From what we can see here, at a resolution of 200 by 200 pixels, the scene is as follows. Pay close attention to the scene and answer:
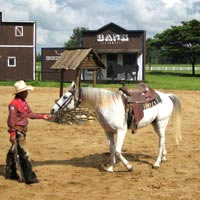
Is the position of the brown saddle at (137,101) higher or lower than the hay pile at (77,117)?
higher

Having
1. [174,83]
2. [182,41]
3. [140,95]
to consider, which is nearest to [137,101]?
[140,95]

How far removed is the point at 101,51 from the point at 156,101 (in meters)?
26.9

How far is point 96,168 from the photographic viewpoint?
8305mm

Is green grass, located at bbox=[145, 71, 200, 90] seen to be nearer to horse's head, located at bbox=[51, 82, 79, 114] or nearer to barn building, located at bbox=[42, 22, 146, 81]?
barn building, located at bbox=[42, 22, 146, 81]

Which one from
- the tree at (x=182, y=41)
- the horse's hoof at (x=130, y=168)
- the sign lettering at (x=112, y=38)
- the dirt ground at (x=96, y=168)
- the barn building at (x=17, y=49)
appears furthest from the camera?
the tree at (x=182, y=41)

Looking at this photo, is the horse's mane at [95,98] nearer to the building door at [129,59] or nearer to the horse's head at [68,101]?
the horse's head at [68,101]

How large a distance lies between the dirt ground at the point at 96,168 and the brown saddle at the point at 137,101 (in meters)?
→ 1.03

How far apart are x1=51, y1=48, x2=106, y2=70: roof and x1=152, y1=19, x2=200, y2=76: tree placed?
3510cm

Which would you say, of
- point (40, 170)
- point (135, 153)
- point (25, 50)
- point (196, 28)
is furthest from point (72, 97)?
point (196, 28)

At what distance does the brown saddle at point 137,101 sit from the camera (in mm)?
7941

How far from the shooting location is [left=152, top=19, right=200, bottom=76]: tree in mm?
48809

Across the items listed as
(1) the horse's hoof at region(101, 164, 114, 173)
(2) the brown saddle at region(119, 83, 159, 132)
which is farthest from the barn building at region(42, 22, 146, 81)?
(1) the horse's hoof at region(101, 164, 114, 173)

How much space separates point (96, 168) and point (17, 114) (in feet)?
6.80

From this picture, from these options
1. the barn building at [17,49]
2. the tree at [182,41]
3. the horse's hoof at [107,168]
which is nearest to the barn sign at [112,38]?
the barn building at [17,49]
